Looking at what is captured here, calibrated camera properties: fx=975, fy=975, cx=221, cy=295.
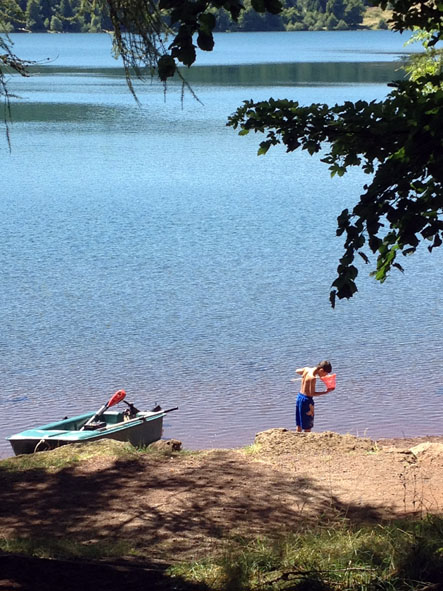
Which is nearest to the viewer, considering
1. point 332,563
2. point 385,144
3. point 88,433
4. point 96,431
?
point 332,563

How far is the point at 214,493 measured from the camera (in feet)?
27.5

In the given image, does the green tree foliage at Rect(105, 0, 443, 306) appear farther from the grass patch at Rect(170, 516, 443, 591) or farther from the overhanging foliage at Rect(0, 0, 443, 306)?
the grass patch at Rect(170, 516, 443, 591)

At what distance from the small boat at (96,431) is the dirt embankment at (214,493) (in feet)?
3.47

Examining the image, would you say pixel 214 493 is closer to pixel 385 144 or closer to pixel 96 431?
pixel 96 431

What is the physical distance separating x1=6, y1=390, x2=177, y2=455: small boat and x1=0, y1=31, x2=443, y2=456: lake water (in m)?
0.81

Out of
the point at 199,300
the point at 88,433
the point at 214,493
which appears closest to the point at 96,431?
the point at 88,433

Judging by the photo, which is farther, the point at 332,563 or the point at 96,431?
the point at 96,431

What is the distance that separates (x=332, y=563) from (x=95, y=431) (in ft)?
19.9

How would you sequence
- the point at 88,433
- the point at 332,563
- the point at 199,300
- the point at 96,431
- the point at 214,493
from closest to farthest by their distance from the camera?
the point at 332,563 → the point at 214,493 → the point at 88,433 → the point at 96,431 → the point at 199,300

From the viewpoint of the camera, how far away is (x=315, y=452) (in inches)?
401

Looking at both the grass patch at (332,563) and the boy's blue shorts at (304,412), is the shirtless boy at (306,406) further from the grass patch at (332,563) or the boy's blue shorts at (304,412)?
the grass patch at (332,563)

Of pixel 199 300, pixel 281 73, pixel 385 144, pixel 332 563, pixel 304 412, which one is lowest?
pixel 199 300

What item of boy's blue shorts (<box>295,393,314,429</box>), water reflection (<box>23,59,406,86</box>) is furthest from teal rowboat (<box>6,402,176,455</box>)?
water reflection (<box>23,59,406,86</box>)

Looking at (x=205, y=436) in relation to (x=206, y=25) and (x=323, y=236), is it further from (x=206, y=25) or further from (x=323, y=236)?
(x=323, y=236)
